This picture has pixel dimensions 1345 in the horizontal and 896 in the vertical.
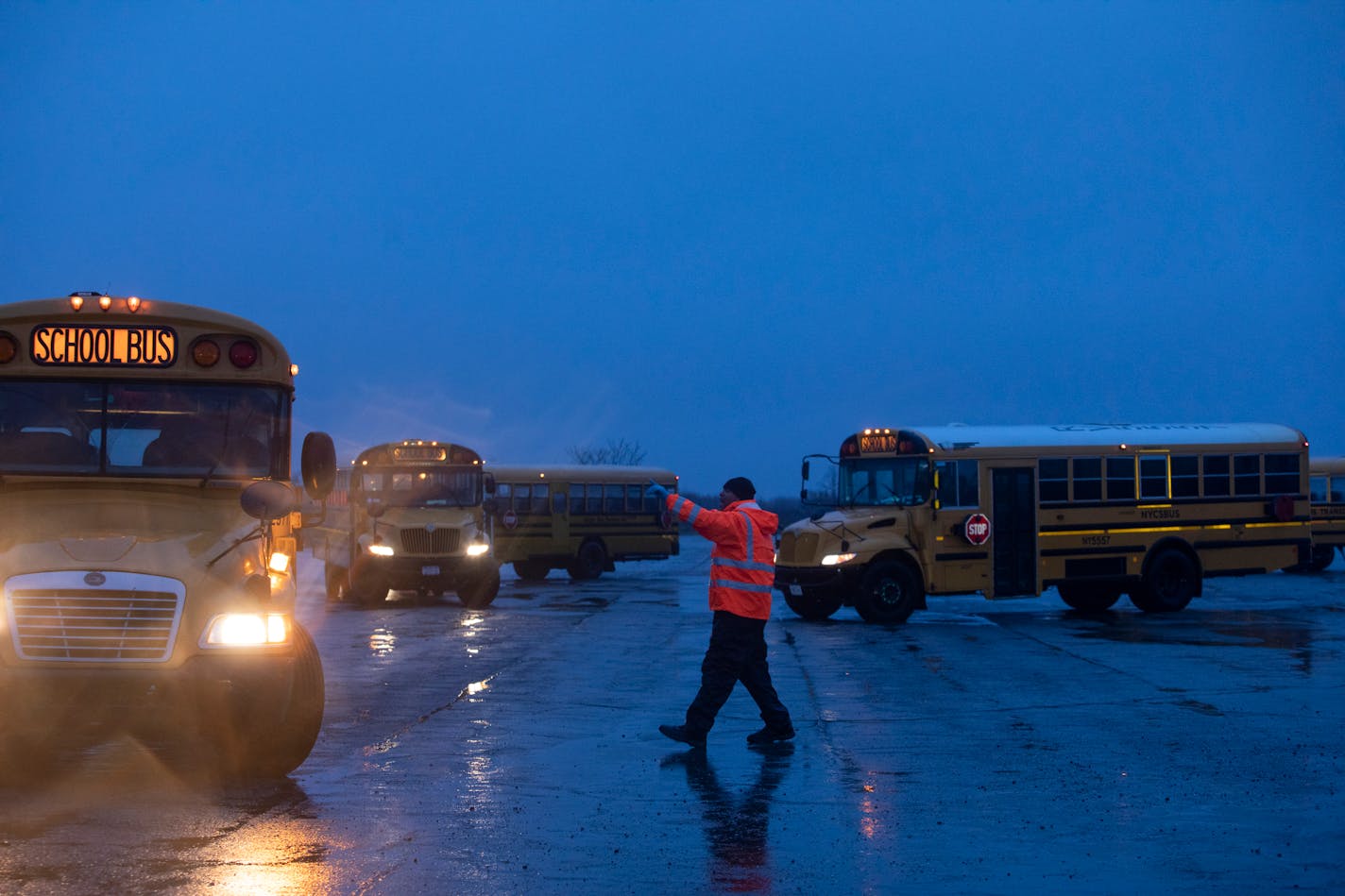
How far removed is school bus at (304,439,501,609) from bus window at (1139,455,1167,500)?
10.8 metres

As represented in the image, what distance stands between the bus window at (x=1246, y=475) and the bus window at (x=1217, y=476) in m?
0.19

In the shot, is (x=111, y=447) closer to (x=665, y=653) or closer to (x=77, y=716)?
(x=77, y=716)

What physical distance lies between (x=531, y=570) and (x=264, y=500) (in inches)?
1115

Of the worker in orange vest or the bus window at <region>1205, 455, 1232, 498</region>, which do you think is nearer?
the worker in orange vest

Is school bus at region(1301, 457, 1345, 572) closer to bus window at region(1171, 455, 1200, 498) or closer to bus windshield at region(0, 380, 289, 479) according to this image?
bus window at region(1171, 455, 1200, 498)

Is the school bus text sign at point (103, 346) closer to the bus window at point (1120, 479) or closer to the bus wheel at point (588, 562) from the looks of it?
the bus window at point (1120, 479)

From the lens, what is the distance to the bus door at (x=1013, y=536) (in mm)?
22859

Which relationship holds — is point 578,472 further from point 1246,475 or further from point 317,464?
point 317,464

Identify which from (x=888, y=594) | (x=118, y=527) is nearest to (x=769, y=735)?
(x=118, y=527)

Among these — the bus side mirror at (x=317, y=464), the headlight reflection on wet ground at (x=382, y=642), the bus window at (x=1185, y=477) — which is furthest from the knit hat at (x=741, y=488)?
the bus window at (x=1185, y=477)

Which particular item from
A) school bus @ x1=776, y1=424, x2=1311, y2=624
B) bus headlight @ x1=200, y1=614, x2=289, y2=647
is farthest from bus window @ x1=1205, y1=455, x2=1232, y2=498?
bus headlight @ x1=200, y1=614, x2=289, y2=647

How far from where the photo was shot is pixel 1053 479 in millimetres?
23297

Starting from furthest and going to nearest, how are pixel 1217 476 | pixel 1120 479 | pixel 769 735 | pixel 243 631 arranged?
pixel 1217 476 → pixel 1120 479 → pixel 769 735 → pixel 243 631

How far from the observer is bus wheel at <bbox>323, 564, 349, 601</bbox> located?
2806 centimetres
